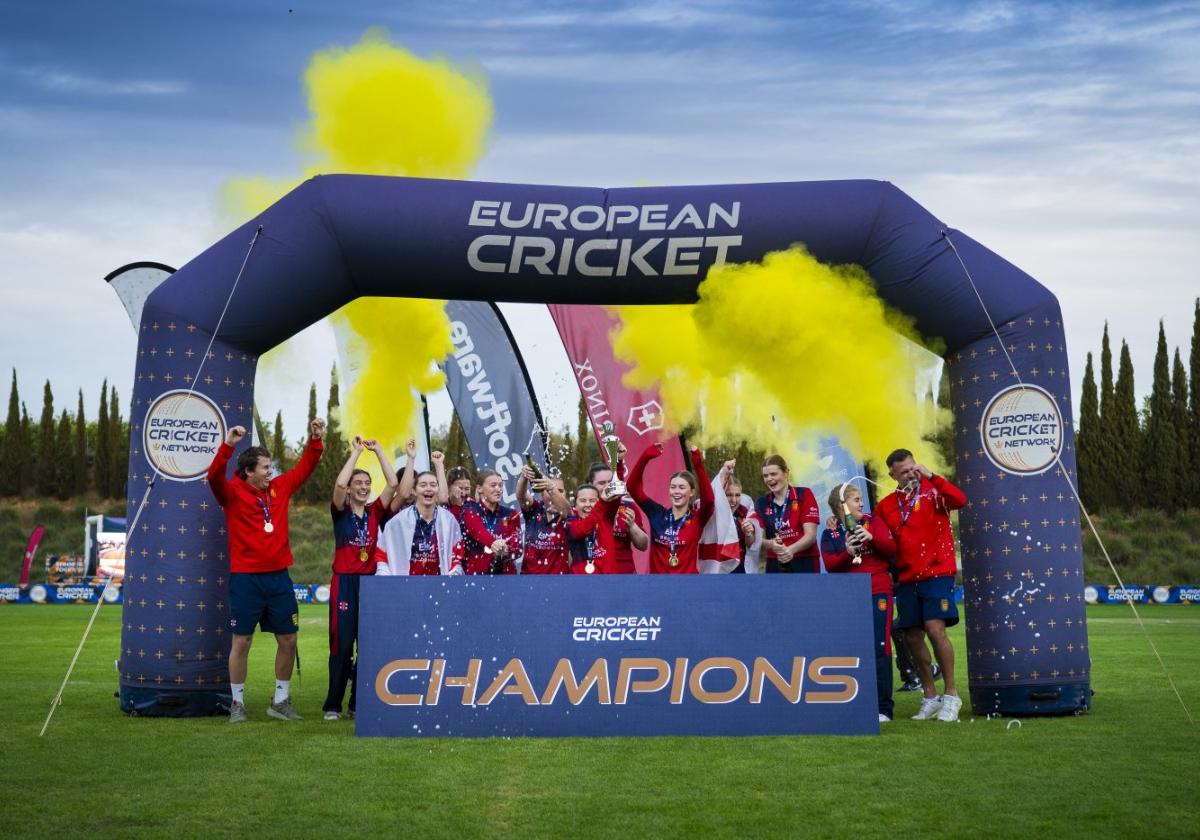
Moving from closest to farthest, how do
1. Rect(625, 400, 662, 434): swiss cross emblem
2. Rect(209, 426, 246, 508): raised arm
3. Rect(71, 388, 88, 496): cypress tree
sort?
Rect(209, 426, 246, 508): raised arm < Rect(625, 400, 662, 434): swiss cross emblem < Rect(71, 388, 88, 496): cypress tree

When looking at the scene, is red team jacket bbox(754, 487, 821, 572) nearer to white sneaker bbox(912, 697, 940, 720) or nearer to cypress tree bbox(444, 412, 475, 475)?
white sneaker bbox(912, 697, 940, 720)

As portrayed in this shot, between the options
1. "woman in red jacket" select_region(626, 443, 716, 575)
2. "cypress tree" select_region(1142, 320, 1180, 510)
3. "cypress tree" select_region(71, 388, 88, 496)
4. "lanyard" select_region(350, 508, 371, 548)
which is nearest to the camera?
"woman in red jacket" select_region(626, 443, 716, 575)

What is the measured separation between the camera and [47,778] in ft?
21.8

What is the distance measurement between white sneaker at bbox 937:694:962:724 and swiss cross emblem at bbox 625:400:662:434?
7.74m

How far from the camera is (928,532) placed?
920cm

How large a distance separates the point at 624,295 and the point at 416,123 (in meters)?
2.42

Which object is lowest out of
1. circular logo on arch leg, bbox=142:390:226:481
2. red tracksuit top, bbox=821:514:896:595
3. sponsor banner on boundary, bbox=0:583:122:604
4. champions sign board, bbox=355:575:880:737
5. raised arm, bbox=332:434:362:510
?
sponsor banner on boundary, bbox=0:583:122:604

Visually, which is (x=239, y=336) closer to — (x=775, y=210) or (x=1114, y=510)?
(x=775, y=210)

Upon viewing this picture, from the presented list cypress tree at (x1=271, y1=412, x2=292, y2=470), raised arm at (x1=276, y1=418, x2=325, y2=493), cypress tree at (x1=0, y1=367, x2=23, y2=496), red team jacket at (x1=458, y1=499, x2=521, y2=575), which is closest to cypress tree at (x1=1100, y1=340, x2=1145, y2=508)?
cypress tree at (x1=271, y1=412, x2=292, y2=470)

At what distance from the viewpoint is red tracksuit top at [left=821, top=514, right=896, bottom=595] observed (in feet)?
30.5

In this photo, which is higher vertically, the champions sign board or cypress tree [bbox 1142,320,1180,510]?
cypress tree [bbox 1142,320,1180,510]

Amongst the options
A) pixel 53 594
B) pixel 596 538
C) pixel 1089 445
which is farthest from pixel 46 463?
pixel 596 538

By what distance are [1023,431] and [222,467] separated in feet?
20.0

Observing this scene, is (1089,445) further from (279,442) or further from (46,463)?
(46,463)
